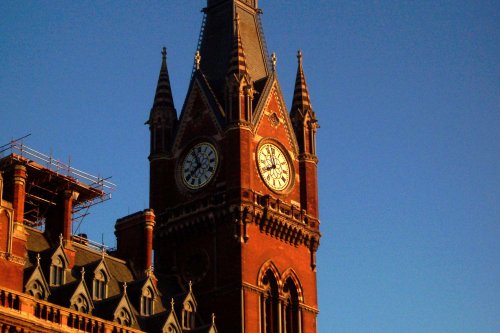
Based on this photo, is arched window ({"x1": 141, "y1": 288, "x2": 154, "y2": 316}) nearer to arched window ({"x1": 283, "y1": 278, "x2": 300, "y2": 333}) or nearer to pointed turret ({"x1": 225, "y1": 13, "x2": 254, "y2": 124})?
arched window ({"x1": 283, "y1": 278, "x2": 300, "y2": 333})

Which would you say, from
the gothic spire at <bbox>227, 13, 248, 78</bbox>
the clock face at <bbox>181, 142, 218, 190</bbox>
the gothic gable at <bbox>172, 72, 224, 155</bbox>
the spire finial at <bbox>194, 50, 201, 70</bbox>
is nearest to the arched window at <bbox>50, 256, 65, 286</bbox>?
the clock face at <bbox>181, 142, 218, 190</bbox>

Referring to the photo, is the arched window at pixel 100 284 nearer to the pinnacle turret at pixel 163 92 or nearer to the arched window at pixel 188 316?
the arched window at pixel 188 316

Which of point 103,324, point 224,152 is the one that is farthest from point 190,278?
point 103,324

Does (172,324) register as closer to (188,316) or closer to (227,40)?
(188,316)

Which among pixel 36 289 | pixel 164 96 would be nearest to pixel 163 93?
pixel 164 96

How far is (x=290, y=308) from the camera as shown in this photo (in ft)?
271

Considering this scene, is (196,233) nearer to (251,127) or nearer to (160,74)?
(251,127)

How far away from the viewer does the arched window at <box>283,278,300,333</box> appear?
81750 mm

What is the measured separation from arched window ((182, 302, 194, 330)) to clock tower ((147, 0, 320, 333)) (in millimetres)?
2237

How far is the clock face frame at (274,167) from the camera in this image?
8381 centimetres

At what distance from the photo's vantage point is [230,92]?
84.1 meters

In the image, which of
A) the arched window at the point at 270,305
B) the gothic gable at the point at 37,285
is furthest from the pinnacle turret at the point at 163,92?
the gothic gable at the point at 37,285

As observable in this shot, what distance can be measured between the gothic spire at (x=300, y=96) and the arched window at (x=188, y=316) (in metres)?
17.8

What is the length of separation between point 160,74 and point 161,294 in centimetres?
1816
